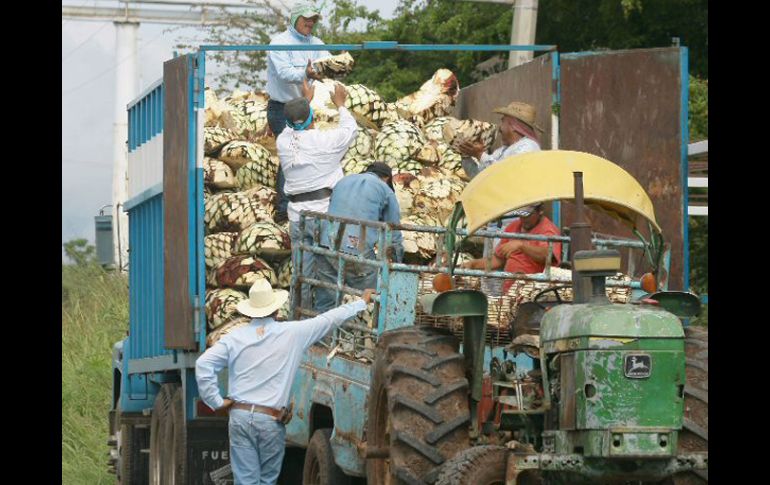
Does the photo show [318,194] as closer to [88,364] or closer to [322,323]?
[322,323]

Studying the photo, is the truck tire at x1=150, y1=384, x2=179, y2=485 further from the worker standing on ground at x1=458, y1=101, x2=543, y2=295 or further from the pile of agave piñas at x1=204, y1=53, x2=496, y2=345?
the worker standing on ground at x1=458, y1=101, x2=543, y2=295

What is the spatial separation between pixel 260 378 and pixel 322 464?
69cm

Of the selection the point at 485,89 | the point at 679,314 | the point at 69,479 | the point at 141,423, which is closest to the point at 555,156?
the point at 679,314

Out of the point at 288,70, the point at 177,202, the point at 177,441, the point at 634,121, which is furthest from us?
the point at 288,70

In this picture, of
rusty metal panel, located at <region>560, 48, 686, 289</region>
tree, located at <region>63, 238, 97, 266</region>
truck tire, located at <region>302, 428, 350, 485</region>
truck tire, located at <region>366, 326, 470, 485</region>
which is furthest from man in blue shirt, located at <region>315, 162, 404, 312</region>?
tree, located at <region>63, 238, 97, 266</region>

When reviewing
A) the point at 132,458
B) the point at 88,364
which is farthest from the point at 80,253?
the point at 132,458

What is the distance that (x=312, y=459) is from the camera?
11.2 m

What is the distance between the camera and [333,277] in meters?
12.0

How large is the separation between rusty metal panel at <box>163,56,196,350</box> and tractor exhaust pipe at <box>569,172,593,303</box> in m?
5.06

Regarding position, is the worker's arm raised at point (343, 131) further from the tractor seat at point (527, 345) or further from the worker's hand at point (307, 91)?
the tractor seat at point (527, 345)
